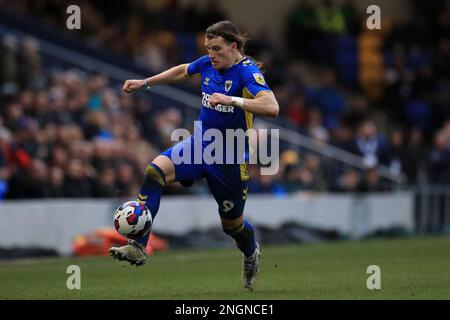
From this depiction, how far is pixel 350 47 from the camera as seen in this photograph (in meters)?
28.2

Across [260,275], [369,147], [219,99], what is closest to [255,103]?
[219,99]

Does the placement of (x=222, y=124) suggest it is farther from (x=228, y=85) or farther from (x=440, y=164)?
(x=440, y=164)

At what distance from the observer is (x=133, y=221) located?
10023 mm

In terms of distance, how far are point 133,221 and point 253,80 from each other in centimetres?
177

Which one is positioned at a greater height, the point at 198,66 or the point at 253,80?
the point at 198,66

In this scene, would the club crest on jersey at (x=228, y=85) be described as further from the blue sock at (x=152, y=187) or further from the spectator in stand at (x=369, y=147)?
the spectator in stand at (x=369, y=147)

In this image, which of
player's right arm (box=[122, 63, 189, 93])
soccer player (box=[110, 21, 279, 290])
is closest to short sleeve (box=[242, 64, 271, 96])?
soccer player (box=[110, 21, 279, 290])

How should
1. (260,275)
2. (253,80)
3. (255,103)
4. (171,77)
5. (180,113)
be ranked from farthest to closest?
1. (180,113)
2. (260,275)
3. (171,77)
4. (253,80)
5. (255,103)

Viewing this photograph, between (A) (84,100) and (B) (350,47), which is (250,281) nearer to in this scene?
(A) (84,100)

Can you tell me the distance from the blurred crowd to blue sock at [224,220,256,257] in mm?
2848

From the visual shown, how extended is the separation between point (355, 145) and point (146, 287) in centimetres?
A: 1369

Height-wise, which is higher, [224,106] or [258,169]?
[258,169]
